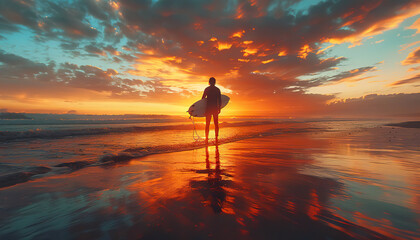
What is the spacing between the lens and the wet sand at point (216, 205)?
149 cm

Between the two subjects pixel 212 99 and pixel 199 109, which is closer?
pixel 212 99

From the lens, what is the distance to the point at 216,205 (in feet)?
6.48

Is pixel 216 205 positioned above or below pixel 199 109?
below

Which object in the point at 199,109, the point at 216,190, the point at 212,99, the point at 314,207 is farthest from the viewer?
the point at 199,109

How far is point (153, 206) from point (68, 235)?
759 millimetres

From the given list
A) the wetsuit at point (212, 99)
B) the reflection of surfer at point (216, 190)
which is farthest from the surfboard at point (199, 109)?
the reflection of surfer at point (216, 190)

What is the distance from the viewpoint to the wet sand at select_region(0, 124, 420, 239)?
1.49m

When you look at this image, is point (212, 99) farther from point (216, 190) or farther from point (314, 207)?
point (314, 207)

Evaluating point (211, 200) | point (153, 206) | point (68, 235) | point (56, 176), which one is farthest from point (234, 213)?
point (56, 176)

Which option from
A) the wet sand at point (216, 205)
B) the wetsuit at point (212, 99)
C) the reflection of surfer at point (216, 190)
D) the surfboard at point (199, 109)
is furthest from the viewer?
the surfboard at point (199, 109)

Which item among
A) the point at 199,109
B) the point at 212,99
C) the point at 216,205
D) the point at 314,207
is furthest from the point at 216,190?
the point at 199,109

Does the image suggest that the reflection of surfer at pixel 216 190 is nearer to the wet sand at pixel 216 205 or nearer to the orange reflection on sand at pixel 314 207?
the wet sand at pixel 216 205

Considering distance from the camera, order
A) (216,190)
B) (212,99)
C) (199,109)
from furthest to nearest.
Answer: (199,109), (212,99), (216,190)

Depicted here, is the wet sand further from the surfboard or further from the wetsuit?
the surfboard
